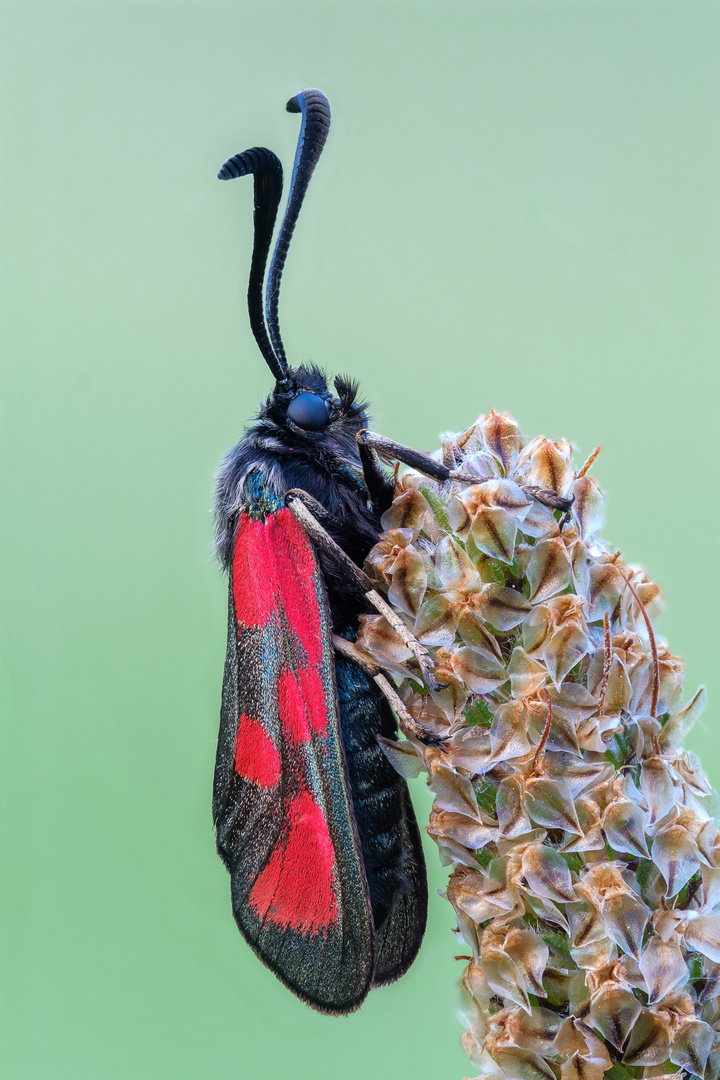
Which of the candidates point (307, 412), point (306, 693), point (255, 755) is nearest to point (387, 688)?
point (306, 693)

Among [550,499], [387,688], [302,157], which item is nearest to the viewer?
[550,499]

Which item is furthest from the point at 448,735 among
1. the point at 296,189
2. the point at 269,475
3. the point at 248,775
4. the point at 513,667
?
the point at 296,189

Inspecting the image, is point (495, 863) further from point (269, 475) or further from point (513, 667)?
point (269, 475)

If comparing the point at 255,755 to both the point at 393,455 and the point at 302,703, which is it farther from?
the point at 393,455

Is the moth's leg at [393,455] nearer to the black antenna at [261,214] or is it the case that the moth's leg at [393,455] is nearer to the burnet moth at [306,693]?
the burnet moth at [306,693]

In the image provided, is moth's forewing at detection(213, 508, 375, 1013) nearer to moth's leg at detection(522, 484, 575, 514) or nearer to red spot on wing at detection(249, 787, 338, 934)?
red spot on wing at detection(249, 787, 338, 934)

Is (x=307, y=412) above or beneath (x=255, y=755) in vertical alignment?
above

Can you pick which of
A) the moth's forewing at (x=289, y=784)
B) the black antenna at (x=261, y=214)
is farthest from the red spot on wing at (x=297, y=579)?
the black antenna at (x=261, y=214)
